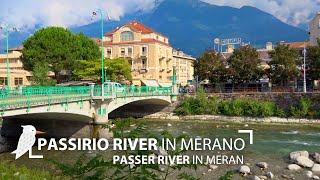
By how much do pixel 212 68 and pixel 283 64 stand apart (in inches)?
455

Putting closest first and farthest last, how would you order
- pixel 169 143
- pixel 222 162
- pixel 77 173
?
pixel 77 173
pixel 169 143
pixel 222 162

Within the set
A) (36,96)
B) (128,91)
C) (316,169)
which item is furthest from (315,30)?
(36,96)

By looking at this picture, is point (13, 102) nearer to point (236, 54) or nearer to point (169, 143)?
point (169, 143)

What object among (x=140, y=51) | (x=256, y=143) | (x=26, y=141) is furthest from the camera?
(x=140, y=51)

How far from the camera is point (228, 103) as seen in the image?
5159cm

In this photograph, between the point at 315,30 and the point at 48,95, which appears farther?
the point at 315,30

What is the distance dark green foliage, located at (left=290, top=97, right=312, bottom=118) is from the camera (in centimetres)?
4647

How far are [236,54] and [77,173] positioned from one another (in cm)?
5285

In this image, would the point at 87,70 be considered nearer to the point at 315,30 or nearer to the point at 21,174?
the point at 21,174

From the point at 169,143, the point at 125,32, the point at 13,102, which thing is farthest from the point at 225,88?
the point at 169,143

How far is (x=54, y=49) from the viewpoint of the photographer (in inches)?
2361

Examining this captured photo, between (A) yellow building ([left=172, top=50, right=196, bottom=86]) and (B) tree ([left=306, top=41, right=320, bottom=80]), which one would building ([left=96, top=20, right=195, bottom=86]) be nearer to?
(A) yellow building ([left=172, top=50, right=196, bottom=86])

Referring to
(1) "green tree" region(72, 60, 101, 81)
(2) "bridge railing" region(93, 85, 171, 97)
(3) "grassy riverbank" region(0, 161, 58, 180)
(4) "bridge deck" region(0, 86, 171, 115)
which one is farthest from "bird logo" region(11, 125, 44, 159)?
(1) "green tree" region(72, 60, 101, 81)

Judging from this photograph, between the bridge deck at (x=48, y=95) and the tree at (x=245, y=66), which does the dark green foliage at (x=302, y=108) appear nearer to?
A: the tree at (x=245, y=66)
